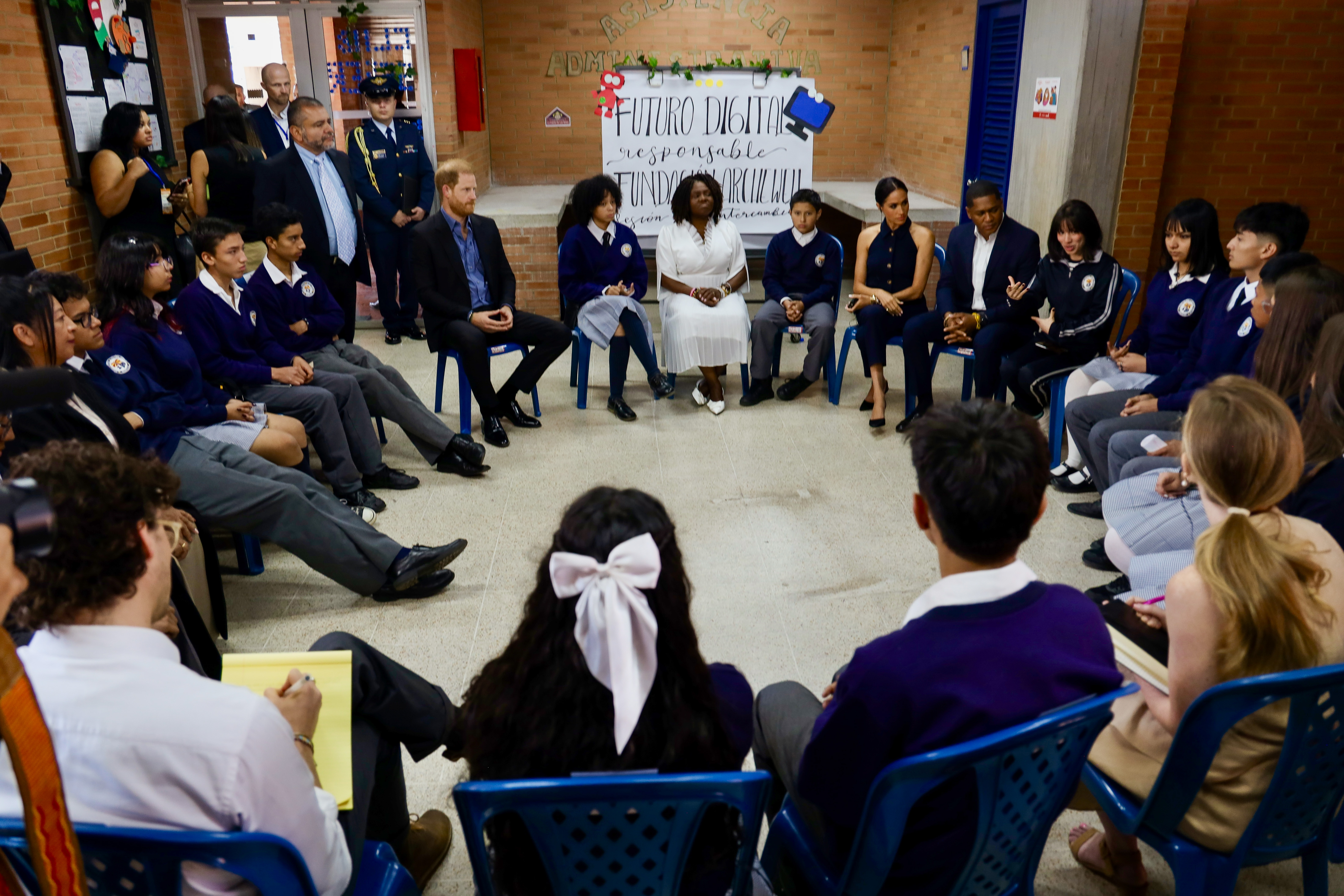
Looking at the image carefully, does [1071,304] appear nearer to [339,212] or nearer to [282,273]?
[282,273]

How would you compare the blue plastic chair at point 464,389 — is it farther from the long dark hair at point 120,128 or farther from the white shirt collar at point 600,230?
the long dark hair at point 120,128

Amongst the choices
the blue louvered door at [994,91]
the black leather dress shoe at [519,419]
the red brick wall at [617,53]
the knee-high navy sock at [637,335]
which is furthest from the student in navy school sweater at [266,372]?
the red brick wall at [617,53]

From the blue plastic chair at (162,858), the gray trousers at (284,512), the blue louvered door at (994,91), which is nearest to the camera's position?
the blue plastic chair at (162,858)

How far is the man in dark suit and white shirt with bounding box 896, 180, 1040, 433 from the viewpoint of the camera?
4.36 m

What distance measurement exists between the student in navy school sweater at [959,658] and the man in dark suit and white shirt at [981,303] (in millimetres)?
3094

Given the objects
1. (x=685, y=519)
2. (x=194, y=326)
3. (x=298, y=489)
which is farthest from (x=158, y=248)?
(x=685, y=519)

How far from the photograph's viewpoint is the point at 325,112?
5.11m

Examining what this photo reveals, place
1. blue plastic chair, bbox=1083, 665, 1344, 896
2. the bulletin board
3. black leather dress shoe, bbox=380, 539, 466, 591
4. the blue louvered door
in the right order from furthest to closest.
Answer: the blue louvered door → the bulletin board → black leather dress shoe, bbox=380, 539, 466, 591 → blue plastic chair, bbox=1083, 665, 1344, 896

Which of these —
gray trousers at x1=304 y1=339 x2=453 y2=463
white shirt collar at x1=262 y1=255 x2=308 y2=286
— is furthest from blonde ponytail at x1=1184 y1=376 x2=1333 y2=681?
white shirt collar at x1=262 y1=255 x2=308 y2=286

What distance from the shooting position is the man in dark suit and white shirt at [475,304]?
4.40 meters

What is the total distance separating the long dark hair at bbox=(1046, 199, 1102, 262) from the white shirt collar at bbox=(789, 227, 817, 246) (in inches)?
49.6

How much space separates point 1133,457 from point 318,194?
13.8ft

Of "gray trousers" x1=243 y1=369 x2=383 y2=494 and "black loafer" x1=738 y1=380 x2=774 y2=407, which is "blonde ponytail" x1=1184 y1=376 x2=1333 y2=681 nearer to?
"gray trousers" x1=243 y1=369 x2=383 y2=494

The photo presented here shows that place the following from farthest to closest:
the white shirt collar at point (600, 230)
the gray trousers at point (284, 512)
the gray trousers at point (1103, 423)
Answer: the white shirt collar at point (600, 230) → the gray trousers at point (1103, 423) → the gray trousers at point (284, 512)
